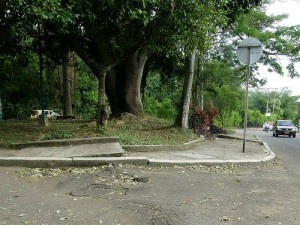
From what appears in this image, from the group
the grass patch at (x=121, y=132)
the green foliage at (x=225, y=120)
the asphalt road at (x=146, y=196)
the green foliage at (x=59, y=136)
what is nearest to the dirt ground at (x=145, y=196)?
the asphalt road at (x=146, y=196)

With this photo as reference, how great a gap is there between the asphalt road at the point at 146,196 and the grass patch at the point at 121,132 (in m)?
2.51

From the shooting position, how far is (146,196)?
203 inches

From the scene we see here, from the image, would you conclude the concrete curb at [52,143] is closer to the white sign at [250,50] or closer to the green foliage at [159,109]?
the white sign at [250,50]

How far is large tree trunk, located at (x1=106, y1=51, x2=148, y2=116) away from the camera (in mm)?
14578

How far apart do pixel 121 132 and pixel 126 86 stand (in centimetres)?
455

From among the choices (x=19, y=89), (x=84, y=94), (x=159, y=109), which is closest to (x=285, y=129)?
(x=159, y=109)

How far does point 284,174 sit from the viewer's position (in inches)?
294

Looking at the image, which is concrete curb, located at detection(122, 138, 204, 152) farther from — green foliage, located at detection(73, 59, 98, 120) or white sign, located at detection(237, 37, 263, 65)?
green foliage, located at detection(73, 59, 98, 120)

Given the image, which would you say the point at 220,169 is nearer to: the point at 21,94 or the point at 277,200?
the point at 277,200

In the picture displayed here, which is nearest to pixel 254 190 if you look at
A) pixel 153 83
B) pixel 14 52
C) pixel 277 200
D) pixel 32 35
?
pixel 277 200

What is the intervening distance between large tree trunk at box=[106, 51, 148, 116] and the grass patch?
0.87m

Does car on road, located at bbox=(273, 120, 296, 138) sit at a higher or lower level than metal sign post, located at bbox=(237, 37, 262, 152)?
lower

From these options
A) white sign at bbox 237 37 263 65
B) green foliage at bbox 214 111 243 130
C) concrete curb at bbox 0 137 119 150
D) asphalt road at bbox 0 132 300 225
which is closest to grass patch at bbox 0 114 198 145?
concrete curb at bbox 0 137 119 150

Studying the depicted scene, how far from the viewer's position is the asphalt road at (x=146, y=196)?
14.0 ft
